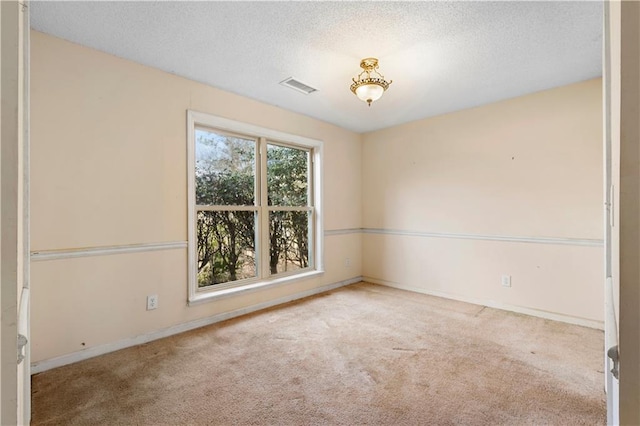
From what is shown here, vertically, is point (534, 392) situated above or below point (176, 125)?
below

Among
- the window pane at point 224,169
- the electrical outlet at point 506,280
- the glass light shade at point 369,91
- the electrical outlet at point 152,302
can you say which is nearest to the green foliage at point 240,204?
the window pane at point 224,169

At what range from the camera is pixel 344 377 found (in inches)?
80.7

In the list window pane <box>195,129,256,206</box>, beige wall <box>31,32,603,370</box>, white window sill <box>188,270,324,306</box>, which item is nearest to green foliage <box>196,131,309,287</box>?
window pane <box>195,129,256,206</box>

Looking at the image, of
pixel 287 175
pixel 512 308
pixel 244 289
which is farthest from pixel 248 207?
pixel 512 308

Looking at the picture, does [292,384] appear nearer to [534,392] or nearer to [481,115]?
[534,392]

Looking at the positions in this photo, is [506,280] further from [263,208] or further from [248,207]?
[248,207]

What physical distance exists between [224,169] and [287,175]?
0.91 metres

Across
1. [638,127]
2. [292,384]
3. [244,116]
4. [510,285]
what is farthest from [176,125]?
[510,285]

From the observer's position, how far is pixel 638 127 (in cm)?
50

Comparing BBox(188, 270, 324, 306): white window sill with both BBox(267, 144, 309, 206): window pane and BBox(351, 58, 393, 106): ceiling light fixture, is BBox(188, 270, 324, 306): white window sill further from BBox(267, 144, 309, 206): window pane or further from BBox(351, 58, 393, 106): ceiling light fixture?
BBox(351, 58, 393, 106): ceiling light fixture

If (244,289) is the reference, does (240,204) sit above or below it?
above

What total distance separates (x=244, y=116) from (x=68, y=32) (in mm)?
1519

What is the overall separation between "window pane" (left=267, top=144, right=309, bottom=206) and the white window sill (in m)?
0.92

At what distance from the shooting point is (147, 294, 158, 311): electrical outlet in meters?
2.60
